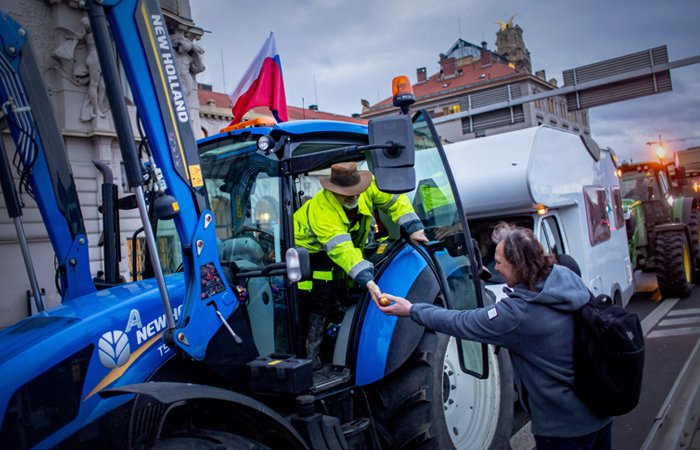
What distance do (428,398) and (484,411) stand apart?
3.26 feet

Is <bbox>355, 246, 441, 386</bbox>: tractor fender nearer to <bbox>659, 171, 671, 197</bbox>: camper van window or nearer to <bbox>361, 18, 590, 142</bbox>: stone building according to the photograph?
<bbox>659, 171, 671, 197</bbox>: camper van window

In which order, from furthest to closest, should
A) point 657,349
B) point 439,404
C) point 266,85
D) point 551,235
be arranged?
1. point 657,349
2. point 551,235
3. point 266,85
4. point 439,404

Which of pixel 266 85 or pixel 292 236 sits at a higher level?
pixel 266 85

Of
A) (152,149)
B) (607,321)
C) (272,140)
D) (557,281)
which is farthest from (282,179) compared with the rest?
(607,321)

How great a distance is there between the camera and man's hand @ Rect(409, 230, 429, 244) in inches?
140

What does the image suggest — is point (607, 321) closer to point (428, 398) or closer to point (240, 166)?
point (428, 398)

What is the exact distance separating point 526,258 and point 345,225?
1285 mm

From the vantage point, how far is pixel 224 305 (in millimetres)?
2684

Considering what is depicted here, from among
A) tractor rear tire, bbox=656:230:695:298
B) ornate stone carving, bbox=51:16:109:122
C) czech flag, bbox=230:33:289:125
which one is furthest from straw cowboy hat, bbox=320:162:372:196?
ornate stone carving, bbox=51:16:109:122

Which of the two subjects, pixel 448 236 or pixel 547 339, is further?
pixel 448 236

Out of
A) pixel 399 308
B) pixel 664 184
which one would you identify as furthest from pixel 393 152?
pixel 664 184

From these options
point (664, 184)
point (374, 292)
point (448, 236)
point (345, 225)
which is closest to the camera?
point (374, 292)

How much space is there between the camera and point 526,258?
2631mm

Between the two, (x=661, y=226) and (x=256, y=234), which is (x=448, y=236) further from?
(x=661, y=226)
